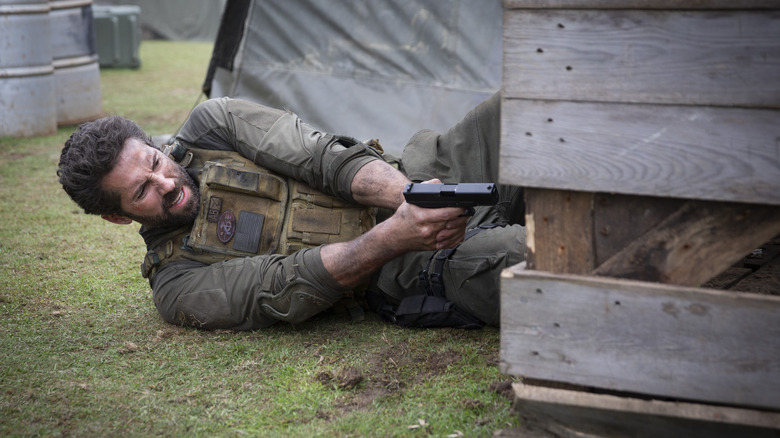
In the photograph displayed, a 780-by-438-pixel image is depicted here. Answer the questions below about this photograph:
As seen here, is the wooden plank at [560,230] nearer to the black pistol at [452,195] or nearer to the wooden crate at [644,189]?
the wooden crate at [644,189]

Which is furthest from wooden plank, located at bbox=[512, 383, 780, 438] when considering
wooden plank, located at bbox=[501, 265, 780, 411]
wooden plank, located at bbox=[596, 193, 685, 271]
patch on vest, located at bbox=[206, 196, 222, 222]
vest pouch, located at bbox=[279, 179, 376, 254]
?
patch on vest, located at bbox=[206, 196, 222, 222]

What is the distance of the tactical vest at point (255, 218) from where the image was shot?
2.99m

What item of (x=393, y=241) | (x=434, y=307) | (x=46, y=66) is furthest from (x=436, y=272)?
(x=46, y=66)

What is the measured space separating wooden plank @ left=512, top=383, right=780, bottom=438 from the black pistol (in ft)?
2.17

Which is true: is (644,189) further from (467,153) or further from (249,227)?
(249,227)

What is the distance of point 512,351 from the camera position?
1.95 meters

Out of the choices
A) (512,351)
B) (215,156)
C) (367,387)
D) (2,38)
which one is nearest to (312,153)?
(215,156)

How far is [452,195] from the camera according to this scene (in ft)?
8.00

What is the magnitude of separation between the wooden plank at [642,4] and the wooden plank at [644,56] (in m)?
0.01

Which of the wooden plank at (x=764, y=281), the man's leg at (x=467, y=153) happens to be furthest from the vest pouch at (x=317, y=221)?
the wooden plank at (x=764, y=281)

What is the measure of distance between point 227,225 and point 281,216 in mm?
224

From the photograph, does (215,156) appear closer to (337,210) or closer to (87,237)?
(337,210)

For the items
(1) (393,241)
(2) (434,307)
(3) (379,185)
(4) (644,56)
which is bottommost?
(2) (434,307)

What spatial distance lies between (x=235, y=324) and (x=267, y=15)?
311 cm
